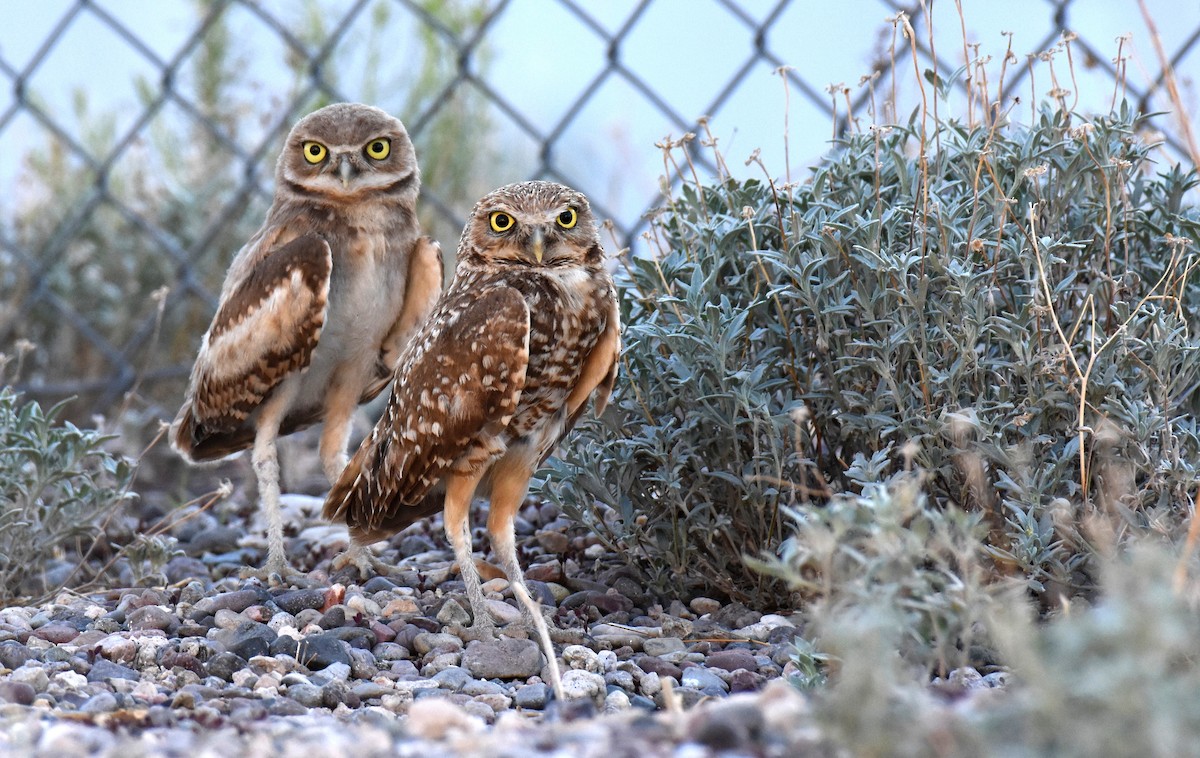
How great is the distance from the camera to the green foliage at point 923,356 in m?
2.81

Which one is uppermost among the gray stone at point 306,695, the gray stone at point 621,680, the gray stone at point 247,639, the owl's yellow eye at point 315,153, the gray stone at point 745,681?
the owl's yellow eye at point 315,153

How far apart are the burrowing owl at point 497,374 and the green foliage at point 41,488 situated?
2.25 ft

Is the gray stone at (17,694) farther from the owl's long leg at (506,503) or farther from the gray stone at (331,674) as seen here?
the owl's long leg at (506,503)

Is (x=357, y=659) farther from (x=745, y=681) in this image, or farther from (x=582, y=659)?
(x=745, y=681)

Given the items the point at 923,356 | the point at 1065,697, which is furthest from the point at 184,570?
the point at 1065,697

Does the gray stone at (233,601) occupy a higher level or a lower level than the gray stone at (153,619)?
higher

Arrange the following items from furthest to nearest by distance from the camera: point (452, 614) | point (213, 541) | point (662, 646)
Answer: point (213, 541)
point (452, 614)
point (662, 646)

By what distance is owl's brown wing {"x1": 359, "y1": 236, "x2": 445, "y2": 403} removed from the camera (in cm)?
416

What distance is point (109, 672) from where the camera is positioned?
9.26ft

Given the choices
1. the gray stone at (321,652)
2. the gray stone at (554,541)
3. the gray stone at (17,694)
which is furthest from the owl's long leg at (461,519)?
the gray stone at (17,694)

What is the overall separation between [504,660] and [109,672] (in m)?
0.82

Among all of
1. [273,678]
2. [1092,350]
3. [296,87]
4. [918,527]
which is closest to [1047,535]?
[1092,350]

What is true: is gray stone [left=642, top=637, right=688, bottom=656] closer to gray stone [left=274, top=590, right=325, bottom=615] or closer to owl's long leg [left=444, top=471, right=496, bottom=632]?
owl's long leg [left=444, top=471, right=496, bottom=632]

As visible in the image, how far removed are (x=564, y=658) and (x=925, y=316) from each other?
→ 110 cm
